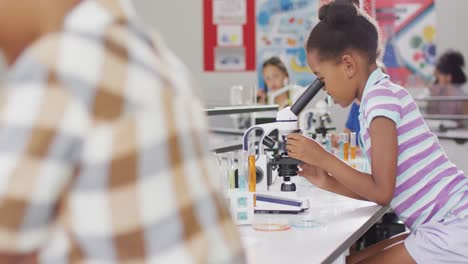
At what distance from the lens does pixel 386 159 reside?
208 cm

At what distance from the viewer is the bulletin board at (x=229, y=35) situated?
242 inches

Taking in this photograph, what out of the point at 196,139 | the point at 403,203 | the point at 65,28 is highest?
Answer: the point at 65,28

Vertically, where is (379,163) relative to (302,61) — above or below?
below

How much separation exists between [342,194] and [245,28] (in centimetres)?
404

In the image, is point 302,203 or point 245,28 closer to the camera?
point 302,203

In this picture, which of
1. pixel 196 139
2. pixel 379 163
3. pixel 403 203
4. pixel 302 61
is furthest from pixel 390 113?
pixel 302 61

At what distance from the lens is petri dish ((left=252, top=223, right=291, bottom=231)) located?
1.94 m

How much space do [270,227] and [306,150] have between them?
1.20 feet

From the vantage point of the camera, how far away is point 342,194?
238cm

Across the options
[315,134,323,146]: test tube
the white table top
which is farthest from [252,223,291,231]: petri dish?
[315,134,323,146]: test tube

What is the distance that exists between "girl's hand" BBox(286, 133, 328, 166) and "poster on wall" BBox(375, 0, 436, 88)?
3.85 m

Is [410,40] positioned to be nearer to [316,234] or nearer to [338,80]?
[338,80]

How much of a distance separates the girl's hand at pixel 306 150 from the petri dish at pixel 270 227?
1.01ft

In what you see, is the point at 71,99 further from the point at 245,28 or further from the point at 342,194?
the point at 245,28
